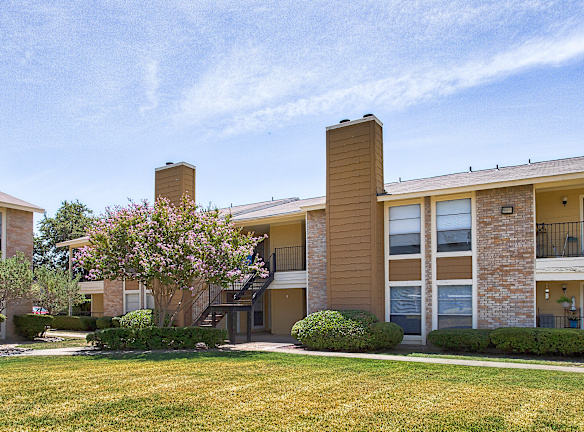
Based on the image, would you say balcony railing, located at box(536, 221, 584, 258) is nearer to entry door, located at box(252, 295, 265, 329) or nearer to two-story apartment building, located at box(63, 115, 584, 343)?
two-story apartment building, located at box(63, 115, 584, 343)

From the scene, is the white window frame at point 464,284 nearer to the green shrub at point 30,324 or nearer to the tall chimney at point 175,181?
the tall chimney at point 175,181

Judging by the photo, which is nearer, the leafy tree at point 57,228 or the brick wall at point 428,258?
the brick wall at point 428,258

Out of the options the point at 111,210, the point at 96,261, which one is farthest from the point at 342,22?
the point at 96,261

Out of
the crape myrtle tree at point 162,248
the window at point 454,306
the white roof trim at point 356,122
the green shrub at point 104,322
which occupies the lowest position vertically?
the green shrub at point 104,322

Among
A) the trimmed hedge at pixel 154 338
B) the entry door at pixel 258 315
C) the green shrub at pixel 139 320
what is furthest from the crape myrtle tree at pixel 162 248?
the entry door at pixel 258 315

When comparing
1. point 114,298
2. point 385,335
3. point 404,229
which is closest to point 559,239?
point 404,229

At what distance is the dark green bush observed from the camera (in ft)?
41.9

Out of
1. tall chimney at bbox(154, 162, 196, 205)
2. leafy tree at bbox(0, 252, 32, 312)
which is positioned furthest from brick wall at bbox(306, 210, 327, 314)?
leafy tree at bbox(0, 252, 32, 312)

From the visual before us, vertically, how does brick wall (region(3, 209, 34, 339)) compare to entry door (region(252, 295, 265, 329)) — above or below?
above

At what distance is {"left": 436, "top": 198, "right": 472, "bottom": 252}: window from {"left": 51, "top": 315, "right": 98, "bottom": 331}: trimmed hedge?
57.7 ft

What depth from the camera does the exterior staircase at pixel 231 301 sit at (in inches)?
712

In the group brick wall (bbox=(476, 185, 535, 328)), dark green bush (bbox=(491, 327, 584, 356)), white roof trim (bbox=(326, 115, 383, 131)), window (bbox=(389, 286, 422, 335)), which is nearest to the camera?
dark green bush (bbox=(491, 327, 584, 356))

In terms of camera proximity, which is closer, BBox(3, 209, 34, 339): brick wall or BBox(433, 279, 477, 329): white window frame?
BBox(433, 279, 477, 329): white window frame

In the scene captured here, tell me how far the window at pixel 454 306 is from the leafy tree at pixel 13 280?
1328 centimetres
